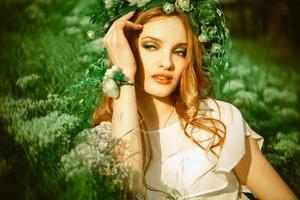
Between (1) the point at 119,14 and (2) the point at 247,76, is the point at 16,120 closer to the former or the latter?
(1) the point at 119,14

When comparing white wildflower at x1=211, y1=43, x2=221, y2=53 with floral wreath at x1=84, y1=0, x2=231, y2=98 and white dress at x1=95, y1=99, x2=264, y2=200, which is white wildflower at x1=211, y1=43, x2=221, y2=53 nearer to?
floral wreath at x1=84, y1=0, x2=231, y2=98

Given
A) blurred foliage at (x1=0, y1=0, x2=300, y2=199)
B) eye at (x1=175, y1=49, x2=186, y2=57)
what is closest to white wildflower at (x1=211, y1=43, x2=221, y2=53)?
eye at (x1=175, y1=49, x2=186, y2=57)

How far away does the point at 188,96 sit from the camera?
4.94ft

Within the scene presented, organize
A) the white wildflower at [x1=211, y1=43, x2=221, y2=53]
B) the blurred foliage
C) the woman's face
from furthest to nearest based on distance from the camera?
1. the white wildflower at [x1=211, y1=43, x2=221, y2=53]
2. the woman's face
3. the blurred foliage

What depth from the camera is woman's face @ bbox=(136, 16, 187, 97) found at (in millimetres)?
1431

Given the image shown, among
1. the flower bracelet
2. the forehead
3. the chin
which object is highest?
the forehead

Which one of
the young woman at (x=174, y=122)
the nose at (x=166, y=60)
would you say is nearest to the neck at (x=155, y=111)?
the young woman at (x=174, y=122)

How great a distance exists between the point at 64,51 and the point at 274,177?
0.69m

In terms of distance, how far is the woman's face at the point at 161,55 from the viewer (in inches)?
56.3

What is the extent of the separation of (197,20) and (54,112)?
0.46 meters

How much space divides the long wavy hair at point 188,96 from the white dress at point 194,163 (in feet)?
0.05

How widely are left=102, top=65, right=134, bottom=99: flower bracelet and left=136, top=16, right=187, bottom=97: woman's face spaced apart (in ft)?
0.27

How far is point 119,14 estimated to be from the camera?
1497 mm

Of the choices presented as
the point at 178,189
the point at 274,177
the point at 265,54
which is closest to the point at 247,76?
the point at 265,54
